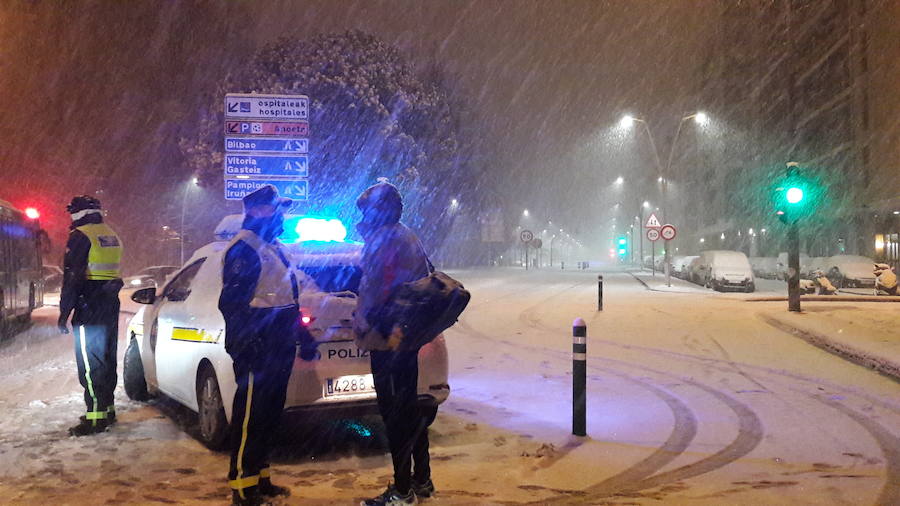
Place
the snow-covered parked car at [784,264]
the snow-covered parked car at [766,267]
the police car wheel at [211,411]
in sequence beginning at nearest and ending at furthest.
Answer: the police car wheel at [211,411] → the snow-covered parked car at [784,264] → the snow-covered parked car at [766,267]

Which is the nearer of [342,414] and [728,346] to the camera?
[342,414]

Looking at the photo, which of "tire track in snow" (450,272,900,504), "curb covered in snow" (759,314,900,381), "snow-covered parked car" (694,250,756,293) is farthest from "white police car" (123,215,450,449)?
"snow-covered parked car" (694,250,756,293)

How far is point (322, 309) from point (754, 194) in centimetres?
6174

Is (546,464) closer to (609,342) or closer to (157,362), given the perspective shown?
(157,362)

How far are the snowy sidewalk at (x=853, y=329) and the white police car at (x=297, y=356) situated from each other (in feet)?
23.1

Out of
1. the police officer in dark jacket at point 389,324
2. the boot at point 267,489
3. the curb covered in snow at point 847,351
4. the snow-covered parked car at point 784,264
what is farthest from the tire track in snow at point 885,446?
the snow-covered parked car at point 784,264

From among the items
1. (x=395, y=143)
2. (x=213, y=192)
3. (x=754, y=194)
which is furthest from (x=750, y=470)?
(x=754, y=194)

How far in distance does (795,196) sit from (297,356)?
14.1 m

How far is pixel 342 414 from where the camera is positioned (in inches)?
203

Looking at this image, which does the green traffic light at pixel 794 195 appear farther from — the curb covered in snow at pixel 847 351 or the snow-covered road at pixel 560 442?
the snow-covered road at pixel 560 442

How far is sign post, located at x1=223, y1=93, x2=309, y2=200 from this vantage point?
12219mm

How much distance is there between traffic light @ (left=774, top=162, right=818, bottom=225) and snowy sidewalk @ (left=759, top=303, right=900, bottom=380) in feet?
7.41

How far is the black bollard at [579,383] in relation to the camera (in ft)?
19.4

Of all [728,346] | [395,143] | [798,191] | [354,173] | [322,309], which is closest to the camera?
[322,309]
